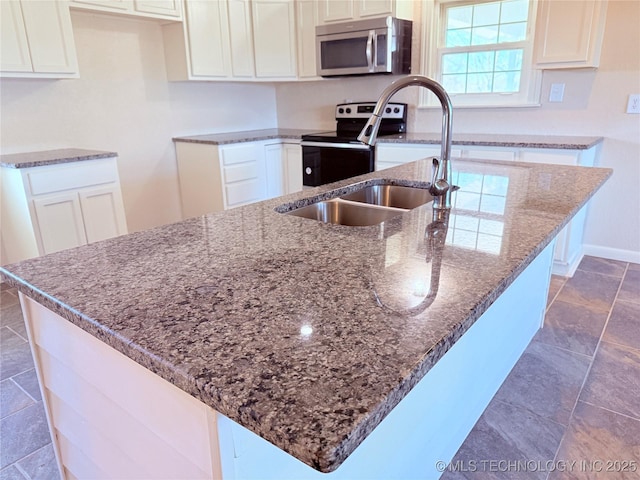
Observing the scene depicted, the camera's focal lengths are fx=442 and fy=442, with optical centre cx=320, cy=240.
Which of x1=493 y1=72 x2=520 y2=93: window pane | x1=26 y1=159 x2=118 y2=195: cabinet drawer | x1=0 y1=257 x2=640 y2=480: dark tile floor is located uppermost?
x1=493 y1=72 x2=520 y2=93: window pane

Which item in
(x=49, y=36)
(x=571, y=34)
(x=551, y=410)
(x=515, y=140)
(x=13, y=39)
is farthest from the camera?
(x=515, y=140)

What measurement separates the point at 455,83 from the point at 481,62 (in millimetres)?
251

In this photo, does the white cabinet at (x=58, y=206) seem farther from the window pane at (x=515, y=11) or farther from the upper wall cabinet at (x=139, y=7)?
the window pane at (x=515, y=11)

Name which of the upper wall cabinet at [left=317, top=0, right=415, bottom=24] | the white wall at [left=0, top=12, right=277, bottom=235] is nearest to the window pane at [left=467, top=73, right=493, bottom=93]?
the upper wall cabinet at [left=317, top=0, right=415, bottom=24]

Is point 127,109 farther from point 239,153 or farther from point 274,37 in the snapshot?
point 274,37

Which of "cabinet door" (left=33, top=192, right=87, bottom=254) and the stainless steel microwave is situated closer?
"cabinet door" (left=33, top=192, right=87, bottom=254)

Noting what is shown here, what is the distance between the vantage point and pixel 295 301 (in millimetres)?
765

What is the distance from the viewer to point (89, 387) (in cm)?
94

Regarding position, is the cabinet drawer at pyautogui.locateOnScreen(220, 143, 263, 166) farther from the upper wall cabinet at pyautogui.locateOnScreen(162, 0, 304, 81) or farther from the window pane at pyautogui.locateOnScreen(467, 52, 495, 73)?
the window pane at pyautogui.locateOnScreen(467, 52, 495, 73)

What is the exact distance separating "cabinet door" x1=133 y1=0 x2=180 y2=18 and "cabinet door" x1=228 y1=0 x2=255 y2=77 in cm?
51

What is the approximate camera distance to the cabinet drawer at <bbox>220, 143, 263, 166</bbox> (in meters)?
3.69

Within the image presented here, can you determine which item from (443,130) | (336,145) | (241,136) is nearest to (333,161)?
(336,145)

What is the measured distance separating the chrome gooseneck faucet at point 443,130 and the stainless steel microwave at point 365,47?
240cm

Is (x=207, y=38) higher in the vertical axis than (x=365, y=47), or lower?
higher
